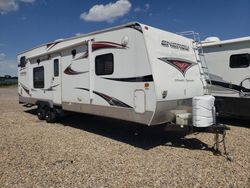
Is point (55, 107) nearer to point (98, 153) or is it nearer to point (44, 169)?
point (98, 153)

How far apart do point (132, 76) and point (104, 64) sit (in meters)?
1.19

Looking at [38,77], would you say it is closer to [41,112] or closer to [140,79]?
[41,112]

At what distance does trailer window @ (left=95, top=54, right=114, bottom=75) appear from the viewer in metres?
7.09

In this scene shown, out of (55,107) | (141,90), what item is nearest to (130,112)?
(141,90)

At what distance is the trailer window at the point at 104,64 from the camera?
7090 mm

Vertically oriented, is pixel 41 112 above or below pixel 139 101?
below

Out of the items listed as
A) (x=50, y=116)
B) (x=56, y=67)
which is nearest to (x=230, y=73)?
(x=56, y=67)

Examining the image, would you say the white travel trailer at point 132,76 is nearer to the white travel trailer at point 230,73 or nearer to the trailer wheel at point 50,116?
the trailer wheel at point 50,116

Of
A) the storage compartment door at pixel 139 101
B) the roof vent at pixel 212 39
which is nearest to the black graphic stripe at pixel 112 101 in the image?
the storage compartment door at pixel 139 101

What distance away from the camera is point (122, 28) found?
670 cm

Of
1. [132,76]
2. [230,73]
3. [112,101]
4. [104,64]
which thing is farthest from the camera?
[230,73]

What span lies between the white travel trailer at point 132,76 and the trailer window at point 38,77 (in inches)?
54.4

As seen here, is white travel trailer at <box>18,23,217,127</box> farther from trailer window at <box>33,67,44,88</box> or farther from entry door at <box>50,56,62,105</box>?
trailer window at <box>33,67,44,88</box>

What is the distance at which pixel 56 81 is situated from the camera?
31.1 ft
